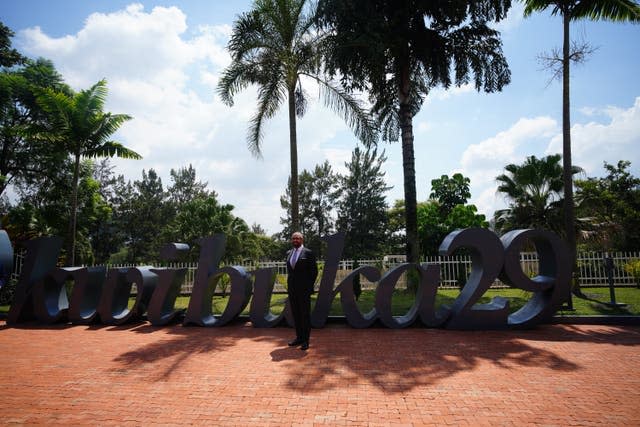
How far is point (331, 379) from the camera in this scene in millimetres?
4535

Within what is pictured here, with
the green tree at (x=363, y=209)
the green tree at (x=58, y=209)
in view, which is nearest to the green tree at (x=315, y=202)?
the green tree at (x=363, y=209)

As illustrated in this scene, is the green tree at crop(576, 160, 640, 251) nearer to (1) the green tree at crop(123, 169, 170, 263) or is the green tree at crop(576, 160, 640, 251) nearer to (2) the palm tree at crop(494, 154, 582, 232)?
(2) the palm tree at crop(494, 154, 582, 232)

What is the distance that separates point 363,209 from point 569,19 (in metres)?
22.5

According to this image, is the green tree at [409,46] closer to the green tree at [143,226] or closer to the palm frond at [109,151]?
the palm frond at [109,151]

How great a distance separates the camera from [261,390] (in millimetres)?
4234

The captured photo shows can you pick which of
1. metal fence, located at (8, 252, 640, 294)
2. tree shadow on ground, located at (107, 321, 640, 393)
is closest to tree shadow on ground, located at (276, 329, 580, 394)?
tree shadow on ground, located at (107, 321, 640, 393)

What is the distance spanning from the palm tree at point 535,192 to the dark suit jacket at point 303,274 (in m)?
14.5

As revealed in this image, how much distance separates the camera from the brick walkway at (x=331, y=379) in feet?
11.7

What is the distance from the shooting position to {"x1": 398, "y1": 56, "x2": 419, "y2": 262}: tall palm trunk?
12.0 meters

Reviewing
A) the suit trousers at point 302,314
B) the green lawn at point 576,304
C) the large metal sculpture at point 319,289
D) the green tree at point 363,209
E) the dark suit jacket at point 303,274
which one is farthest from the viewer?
the green tree at point 363,209

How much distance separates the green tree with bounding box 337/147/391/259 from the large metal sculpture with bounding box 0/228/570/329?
23.3 metres

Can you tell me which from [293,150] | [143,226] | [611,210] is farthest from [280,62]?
[143,226]

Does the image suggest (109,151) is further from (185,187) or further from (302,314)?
(185,187)

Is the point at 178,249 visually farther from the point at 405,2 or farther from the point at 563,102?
the point at 563,102
